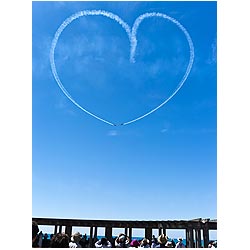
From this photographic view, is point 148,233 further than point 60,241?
Yes

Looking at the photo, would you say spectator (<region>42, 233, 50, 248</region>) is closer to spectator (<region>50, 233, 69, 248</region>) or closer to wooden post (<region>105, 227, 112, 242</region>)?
spectator (<region>50, 233, 69, 248</region>)

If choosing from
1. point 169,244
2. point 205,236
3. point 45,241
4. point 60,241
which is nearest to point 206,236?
point 205,236

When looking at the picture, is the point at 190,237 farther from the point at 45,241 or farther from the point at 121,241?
the point at 45,241

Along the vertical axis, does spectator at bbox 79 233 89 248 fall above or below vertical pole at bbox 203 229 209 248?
below

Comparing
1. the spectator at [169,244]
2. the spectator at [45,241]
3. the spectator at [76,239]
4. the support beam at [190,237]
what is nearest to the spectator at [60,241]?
the spectator at [45,241]

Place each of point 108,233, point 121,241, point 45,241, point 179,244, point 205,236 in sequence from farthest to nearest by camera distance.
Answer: point 108,233 < point 205,236 < point 179,244 < point 121,241 < point 45,241

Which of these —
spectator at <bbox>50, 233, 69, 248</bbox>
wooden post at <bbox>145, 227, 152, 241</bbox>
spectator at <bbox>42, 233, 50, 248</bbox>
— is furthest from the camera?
wooden post at <bbox>145, 227, 152, 241</bbox>

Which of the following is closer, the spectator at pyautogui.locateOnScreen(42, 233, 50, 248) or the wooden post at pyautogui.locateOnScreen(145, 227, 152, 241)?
the spectator at pyautogui.locateOnScreen(42, 233, 50, 248)

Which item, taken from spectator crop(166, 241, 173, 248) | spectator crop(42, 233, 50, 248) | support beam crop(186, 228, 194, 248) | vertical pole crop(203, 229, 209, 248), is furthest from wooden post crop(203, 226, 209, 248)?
spectator crop(42, 233, 50, 248)

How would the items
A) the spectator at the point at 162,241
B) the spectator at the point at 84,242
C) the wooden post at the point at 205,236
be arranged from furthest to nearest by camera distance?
the wooden post at the point at 205,236 < the spectator at the point at 84,242 < the spectator at the point at 162,241

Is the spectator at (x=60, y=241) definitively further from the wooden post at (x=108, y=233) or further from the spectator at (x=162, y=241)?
the wooden post at (x=108, y=233)

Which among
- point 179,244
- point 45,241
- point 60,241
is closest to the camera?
point 60,241
